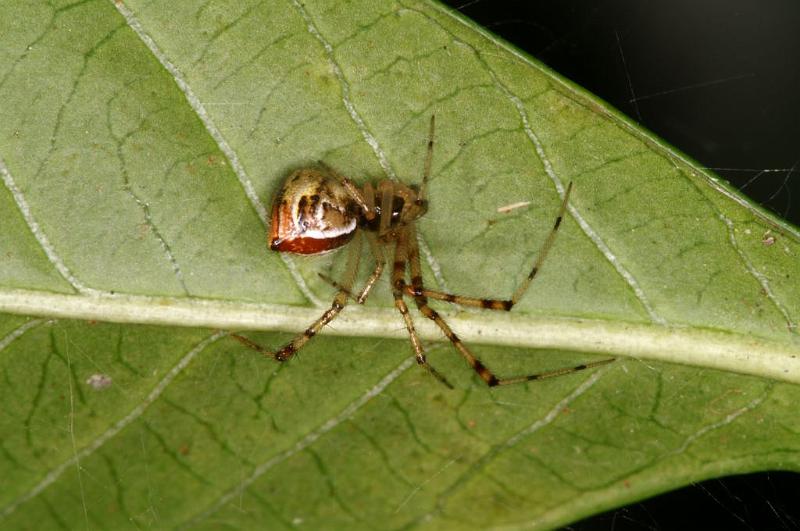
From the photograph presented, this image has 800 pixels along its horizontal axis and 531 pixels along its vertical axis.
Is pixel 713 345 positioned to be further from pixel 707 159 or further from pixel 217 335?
pixel 217 335

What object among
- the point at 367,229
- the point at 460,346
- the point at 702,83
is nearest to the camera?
the point at 460,346

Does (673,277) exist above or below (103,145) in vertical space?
below

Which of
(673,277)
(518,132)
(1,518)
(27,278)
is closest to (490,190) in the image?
(518,132)

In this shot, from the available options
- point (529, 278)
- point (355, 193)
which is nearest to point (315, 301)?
point (355, 193)

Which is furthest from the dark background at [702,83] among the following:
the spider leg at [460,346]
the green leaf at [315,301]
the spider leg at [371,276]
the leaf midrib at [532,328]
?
the spider leg at [371,276]

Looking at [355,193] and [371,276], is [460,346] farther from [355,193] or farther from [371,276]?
[355,193]

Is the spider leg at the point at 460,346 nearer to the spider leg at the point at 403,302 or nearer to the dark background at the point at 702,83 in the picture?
the spider leg at the point at 403,302

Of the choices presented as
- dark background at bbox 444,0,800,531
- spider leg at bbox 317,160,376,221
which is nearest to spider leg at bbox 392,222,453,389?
spider leg at bbox 317,160,376,221
